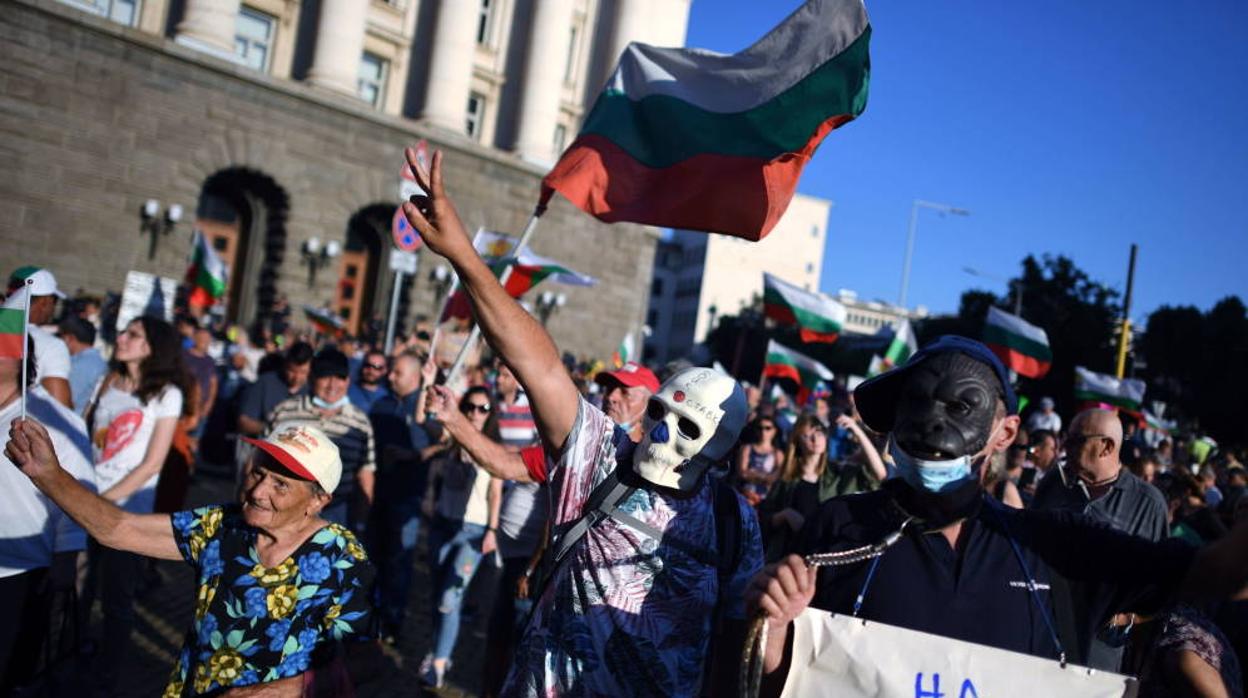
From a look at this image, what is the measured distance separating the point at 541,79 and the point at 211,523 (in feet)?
90.3

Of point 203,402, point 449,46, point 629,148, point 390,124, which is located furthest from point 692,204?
point 449,46

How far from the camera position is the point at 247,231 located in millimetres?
25250

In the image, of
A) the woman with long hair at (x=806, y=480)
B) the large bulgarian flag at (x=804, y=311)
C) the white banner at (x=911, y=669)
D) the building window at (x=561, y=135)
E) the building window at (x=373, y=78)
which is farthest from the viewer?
the building window at (x=561, y=135)

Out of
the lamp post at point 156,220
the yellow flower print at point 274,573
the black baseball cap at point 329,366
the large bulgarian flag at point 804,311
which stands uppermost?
the lamp post at point 156,220

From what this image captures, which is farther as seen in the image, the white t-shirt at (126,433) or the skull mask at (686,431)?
the white t-shirt at (126,433)

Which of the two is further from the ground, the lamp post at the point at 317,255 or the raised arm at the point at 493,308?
the lamp post at the point at 317,255

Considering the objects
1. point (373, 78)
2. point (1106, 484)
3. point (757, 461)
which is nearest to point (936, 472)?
point (1106, 484)

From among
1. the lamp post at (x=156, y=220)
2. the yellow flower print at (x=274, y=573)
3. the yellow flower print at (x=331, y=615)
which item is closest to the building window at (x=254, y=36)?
the lamp post at (x=156, y=220)

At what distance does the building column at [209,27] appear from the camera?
2200cm

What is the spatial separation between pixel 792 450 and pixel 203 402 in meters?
6.24

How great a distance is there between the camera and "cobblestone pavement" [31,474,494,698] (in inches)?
218

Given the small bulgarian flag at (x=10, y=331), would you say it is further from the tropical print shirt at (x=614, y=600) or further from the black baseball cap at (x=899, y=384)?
the black baseball cap at (x=899, y=384)

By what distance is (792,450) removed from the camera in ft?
20.6

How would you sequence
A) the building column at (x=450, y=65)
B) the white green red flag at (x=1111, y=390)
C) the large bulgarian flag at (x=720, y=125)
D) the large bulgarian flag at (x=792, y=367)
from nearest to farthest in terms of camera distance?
the large bulgarian flag at (x=720, y=125) < the large bulgarian flag at (x=792, y=367) < the white green red flag at (x=1111, y=390) < the building column at (x=450, y=65)
